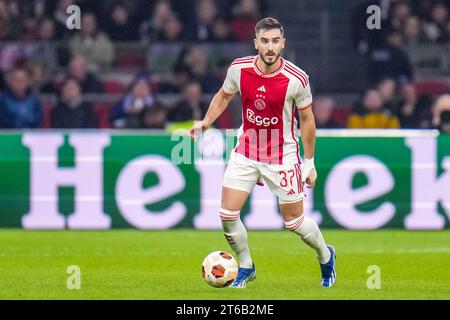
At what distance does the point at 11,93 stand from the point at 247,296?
918 cm

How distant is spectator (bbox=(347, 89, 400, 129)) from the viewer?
16656 millimetres

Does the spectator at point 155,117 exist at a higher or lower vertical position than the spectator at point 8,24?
lower

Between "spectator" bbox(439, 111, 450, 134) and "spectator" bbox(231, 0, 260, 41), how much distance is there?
4.23 m

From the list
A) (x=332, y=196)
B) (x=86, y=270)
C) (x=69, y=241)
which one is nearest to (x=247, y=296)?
(x=86, y=270)

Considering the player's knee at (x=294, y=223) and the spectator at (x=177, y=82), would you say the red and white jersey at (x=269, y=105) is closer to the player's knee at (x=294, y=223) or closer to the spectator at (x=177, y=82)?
the player's knee at (x=294, y=223)

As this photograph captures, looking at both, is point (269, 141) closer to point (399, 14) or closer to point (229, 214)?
point (229, 214)

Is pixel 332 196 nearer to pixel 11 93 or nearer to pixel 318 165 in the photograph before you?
pixel 318 165

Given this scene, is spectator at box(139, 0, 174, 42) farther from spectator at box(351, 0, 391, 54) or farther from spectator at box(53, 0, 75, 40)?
spectator at box(351, 0, 391, 54)

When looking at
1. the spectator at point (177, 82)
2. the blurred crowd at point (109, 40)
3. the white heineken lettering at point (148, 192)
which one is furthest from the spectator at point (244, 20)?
the white heineken lettering at point (148, 192)

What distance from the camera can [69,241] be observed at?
13.2 metres

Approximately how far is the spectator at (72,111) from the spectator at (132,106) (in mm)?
334

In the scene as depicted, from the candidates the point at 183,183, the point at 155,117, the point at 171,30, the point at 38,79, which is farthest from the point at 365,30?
the point at 183,183

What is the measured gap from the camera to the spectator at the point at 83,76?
58.5 ft
